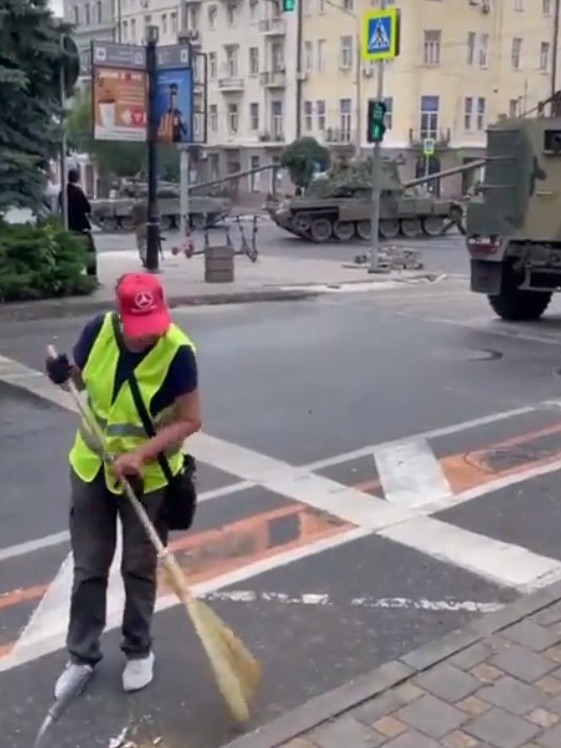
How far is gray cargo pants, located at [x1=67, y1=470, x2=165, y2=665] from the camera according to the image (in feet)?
14.2

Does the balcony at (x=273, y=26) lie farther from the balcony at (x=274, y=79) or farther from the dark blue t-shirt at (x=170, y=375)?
the dark blue t-shirt at (x=170, y=375)

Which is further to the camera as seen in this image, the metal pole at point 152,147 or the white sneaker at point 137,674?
the metal pole at point 152,147

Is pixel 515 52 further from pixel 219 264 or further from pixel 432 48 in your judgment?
pixel 219 264

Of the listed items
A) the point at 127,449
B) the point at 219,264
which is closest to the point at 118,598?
the point at 127,449

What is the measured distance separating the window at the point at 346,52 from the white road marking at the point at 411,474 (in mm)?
61409

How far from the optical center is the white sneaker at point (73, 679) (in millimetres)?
4324

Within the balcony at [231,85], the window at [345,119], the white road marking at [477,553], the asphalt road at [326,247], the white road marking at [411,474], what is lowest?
the asphalt road at [326,247]

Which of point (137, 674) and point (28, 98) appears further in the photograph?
point (28, 98)

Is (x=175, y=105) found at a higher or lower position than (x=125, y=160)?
higher

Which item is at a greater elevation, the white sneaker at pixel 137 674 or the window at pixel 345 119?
the window at pixel 345 119

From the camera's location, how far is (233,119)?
7756 centimetres

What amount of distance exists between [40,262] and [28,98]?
2253mm

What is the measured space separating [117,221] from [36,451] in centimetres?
3113

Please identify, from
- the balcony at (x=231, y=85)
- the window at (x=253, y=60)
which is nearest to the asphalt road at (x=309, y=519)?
the window at (x=253, y=60)
